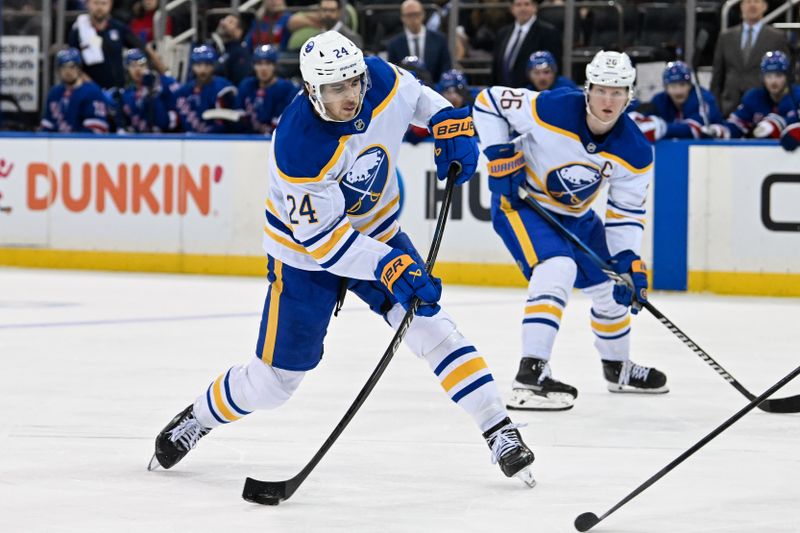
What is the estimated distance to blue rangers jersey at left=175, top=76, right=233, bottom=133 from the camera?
10180 millimetres

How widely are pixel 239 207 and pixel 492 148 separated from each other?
483cm

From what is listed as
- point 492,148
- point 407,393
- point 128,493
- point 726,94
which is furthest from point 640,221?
point 726,94

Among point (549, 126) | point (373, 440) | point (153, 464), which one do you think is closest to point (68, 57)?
point (549, 126)

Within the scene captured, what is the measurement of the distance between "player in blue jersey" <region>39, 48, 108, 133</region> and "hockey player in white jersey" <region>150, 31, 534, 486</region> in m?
6.91

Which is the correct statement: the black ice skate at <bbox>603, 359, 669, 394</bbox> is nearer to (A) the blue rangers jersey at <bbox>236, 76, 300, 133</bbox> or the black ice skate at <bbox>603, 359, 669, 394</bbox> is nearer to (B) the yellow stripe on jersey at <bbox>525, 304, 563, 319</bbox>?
(B) the yellow stripe on jersey at <bbox>525, 304, 563, 319</bbox>

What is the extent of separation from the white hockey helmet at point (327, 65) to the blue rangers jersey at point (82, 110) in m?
7.19

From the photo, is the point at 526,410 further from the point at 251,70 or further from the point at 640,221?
the point at 251,70

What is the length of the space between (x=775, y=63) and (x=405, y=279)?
5789mm

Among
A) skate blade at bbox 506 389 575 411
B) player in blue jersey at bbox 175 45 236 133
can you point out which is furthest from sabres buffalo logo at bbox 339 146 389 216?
player in blue jersey at bbox 175 45 236 133

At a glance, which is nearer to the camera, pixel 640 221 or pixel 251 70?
pixel 640 221

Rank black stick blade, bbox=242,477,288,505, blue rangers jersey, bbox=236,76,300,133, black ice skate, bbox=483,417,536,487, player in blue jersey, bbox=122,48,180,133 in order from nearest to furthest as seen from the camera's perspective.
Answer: black stick blade, bbox=242,477,288,505 → black ice skate, bbox=483,417,536,487 → blue rangers jersey, bbox=236,76,300,133 → player in blue jersey, bbox=122,48,180,133

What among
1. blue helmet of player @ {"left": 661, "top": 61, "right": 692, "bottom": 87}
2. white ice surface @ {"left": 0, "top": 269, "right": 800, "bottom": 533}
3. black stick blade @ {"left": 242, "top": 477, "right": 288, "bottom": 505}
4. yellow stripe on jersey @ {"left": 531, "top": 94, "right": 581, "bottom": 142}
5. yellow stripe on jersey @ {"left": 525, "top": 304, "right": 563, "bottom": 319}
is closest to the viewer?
white ice surface @ {"left": 0, "top": 269, "right": 800, "bottom": 533}

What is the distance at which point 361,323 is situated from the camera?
7.31 m

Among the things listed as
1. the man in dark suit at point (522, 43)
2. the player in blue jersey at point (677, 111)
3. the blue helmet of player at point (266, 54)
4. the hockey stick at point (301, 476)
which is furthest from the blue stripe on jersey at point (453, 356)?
the blue helmet of player at point (266, 54)
